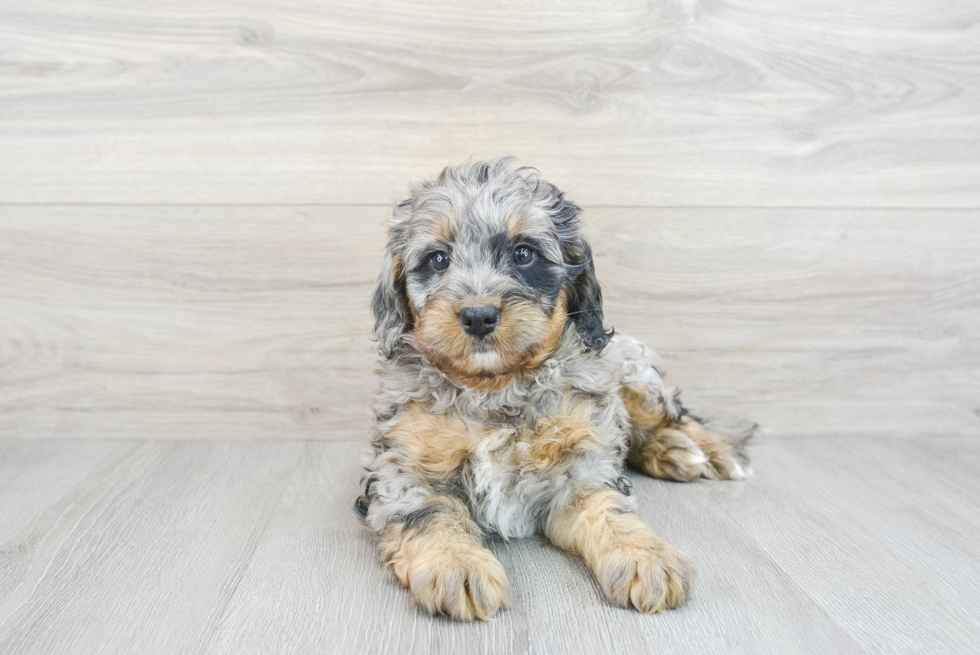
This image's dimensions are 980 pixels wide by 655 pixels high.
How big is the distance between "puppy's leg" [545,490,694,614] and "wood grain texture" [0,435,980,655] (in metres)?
0.04

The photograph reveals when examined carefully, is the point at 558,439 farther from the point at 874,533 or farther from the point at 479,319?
the point at 874,533

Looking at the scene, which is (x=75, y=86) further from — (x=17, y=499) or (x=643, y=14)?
(x=643, y=14)

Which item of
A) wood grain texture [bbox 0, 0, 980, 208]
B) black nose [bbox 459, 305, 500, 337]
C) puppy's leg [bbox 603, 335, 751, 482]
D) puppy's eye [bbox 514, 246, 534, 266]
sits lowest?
puppy's leg [bbox 603, 335, 751, 482]

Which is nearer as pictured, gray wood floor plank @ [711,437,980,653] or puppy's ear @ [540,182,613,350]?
gray wood floor plank @ [711,437,980,653]

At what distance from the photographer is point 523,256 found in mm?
1896

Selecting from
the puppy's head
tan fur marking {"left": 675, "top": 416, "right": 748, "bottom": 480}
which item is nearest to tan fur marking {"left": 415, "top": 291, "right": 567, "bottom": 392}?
the puppy's head

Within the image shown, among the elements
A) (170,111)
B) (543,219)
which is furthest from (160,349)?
(543,219)

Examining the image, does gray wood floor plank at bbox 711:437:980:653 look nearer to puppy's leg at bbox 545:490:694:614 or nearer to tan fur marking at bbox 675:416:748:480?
tan fur marking at bbox 675:416:748:480

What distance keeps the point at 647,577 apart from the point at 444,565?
430mm

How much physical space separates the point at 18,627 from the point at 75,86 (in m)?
1.93

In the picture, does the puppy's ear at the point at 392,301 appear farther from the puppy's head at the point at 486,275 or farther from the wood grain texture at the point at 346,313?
the wood grain texture at the point at 346,313

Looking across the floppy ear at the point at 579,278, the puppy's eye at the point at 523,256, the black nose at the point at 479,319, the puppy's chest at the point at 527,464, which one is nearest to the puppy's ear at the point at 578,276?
the floppy ear at the point at 579,278

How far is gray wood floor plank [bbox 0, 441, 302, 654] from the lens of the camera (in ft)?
4.93

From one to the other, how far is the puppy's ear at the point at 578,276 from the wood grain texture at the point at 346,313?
70cm
